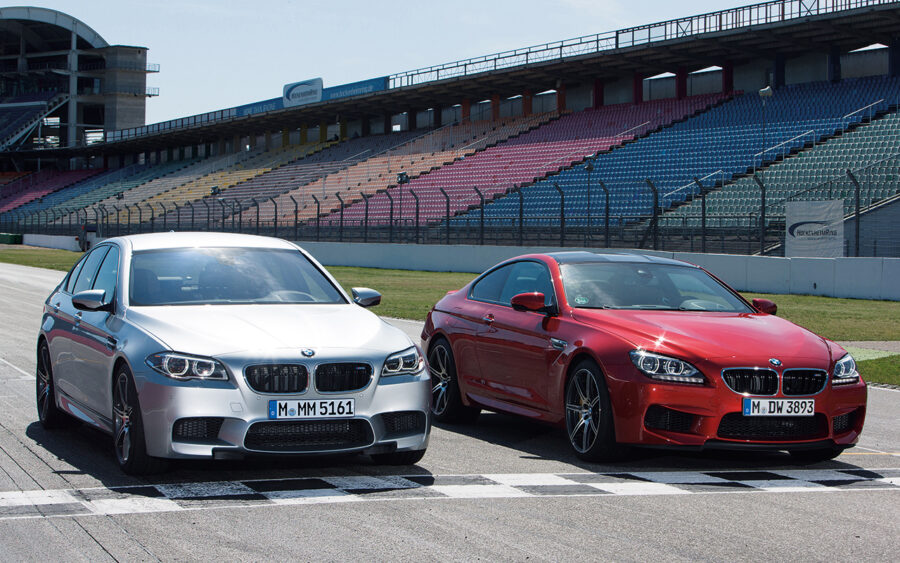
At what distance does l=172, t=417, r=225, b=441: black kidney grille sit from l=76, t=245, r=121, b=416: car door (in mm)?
850

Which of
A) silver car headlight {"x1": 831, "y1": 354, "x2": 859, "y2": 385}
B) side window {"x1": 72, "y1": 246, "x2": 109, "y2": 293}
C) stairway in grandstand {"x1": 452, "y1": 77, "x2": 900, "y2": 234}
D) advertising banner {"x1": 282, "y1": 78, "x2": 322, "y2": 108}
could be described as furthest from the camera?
advertising banner {"x1": 282, "y1": 78, "x2": 322, "y2": 108}

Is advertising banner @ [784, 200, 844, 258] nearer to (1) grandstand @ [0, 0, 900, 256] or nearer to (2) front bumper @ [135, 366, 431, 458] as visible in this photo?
(1) grandstand @ [0, 0, 900, 256]

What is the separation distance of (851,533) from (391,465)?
2825 mm

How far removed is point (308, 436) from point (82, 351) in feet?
6.76

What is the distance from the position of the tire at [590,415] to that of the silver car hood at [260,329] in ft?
3.93

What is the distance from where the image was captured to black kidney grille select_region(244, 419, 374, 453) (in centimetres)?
624

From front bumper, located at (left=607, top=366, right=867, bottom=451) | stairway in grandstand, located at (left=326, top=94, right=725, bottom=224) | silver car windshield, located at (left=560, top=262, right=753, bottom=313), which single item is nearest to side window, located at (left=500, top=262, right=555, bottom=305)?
silver car windshield, located at (left=560, top=262, right=753, bottom=313)

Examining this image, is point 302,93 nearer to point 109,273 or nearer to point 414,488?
point 109,273

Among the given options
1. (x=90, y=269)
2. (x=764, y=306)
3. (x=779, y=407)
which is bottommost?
(x=779, y=407)

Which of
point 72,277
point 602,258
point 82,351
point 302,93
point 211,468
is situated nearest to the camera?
point 211,468

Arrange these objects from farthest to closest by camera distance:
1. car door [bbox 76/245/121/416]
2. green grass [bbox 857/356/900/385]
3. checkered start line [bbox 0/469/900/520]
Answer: green grass [bbox 857/356/900/385] → car door [bbox 76/245/121/416] → checkered start line [bbox 0/469/900/520]

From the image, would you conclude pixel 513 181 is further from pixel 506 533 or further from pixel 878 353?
pixel 506 533

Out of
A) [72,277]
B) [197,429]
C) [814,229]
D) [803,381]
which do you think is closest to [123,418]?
[197,429]

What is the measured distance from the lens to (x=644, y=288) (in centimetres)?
820
